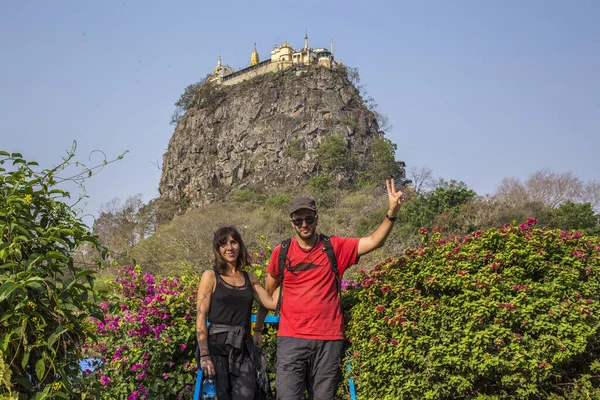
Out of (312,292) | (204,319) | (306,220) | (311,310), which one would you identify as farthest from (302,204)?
(204,319)

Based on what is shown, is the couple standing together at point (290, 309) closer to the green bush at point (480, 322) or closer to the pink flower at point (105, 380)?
the green bush at point (480, 322)

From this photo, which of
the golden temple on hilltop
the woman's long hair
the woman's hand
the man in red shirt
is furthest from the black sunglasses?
the golden temple on hilltop

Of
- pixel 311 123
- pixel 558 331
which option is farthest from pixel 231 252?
pixel 311 123

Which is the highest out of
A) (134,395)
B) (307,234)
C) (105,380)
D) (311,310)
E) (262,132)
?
(262,132)

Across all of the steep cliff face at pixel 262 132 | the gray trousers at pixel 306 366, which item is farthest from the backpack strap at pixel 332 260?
the steep cliff face at pixel 262 132

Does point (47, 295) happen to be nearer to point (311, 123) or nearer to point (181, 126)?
point (311, 123)

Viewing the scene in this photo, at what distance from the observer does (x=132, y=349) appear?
4012mm

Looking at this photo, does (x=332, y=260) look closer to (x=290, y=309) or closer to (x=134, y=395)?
(x=290, y=309)

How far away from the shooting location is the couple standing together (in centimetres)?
338

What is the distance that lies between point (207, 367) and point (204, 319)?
284 mm

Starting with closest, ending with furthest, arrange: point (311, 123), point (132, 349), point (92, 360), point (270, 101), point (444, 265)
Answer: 1. point (444, 265)
2. point (132, 349)
3. point (92, 360)
4. point (311, 123)
5. point (270, 101)

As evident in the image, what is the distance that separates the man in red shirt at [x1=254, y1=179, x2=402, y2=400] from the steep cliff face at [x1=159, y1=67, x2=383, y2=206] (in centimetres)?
5715

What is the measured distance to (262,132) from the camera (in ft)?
231

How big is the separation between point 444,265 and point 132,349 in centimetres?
214
